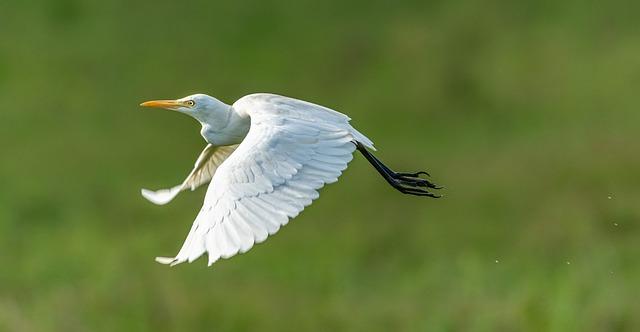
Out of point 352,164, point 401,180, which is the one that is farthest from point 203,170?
point 352,164

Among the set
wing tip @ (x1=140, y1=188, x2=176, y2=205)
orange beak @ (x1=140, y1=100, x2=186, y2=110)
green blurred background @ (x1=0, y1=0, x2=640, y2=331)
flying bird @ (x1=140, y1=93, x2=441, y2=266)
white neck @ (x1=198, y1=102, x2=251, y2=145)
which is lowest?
green blurred background @ (x1=0, y1=0, x2=640, y2=331)

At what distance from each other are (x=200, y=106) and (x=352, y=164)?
6682 mm

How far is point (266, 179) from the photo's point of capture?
530 cm

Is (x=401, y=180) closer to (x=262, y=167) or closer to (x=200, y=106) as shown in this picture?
(x=200, y=106)

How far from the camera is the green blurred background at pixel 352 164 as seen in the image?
966 centimetres

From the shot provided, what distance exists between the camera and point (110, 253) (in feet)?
36.9

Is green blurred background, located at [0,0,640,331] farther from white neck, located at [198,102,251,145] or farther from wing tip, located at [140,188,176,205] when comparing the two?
white neck, located at [198,102,251,145]

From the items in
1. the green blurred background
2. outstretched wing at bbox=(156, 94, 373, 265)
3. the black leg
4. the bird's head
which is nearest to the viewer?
outstretched wing at bbox=(156, 94, 373, 265)

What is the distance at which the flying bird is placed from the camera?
5.06 meters

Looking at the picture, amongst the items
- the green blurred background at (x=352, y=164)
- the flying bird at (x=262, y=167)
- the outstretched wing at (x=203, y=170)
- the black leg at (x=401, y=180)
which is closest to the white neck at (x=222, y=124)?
the flying bird at (x=262, y=167)

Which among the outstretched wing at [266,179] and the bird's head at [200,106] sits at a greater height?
the outstretched wing at [266,179]

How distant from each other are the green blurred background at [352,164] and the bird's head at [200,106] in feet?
10.1

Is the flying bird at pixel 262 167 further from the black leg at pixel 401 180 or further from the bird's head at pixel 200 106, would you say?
the black leg at pixel 401 180

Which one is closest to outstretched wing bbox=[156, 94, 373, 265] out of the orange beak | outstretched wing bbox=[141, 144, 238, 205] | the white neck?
the white neck
